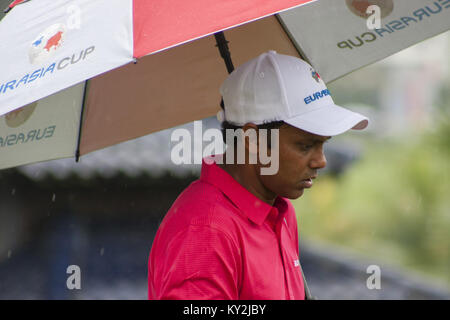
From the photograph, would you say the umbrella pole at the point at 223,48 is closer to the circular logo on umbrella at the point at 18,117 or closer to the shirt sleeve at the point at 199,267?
the circular logo on umbrella at the point at 18,117

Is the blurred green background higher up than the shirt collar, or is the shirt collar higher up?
the blurred green background

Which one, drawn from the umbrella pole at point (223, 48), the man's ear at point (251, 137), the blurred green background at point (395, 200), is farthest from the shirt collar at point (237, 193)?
the blurred green background at point (395, 200)

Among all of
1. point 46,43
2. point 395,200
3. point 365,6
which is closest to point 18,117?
point 46,43

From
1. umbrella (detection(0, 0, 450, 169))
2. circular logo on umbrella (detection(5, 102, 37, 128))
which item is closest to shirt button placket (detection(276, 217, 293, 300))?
umbrella (detection(0, 0, 450, 169))

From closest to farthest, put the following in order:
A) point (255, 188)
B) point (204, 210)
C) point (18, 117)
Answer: point (204, 210) < point (255, 188) < point (18, 117)

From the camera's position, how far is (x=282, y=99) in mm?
2637

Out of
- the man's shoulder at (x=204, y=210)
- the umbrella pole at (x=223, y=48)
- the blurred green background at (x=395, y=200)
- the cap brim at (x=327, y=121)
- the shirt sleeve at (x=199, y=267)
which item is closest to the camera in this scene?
the shirt sleeve at (x=199, y=267)

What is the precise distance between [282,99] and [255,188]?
0.36 meters

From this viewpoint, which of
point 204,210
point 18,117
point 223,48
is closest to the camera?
point 204,210

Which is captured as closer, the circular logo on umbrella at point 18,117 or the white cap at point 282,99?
the white cap at point 282,99

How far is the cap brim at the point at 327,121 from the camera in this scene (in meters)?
2.61

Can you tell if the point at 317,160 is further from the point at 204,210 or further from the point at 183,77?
the point at 183,77

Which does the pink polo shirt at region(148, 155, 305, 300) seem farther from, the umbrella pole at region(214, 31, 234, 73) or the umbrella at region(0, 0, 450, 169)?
the umbrella at region(0, 0, 450, 169)

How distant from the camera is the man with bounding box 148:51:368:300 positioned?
96.0 inches
